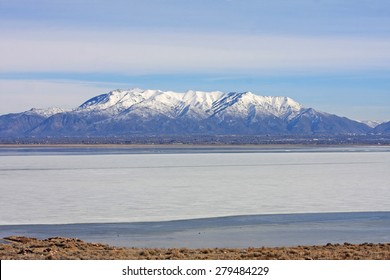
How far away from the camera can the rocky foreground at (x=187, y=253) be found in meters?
15.2

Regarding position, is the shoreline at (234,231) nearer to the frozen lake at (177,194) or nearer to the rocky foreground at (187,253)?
the frozen lake at (177,194)

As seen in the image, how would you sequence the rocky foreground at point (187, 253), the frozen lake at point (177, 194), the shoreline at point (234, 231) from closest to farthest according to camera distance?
the rocky foreground at point (187, 253), the shoreline at point (234, 231), the frozen lake at point (177, 194)

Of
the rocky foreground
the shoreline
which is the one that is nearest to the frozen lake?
the shoreline

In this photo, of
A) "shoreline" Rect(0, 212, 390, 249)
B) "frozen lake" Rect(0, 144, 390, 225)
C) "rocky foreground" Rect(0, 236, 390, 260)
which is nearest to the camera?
"rocky foreground" Rect(0, 236, 390, 260)

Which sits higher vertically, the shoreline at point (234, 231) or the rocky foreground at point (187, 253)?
the rocky foreground at point (187, 253)

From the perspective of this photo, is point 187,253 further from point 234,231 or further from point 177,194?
point 177,194

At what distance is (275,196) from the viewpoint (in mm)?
30266

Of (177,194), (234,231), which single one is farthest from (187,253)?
(177,194)

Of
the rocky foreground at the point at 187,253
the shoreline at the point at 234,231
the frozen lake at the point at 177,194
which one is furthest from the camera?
the frozen lake at the point at 177,194

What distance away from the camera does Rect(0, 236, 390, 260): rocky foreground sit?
1519 centimetres

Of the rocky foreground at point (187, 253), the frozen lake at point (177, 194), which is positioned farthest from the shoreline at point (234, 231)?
the rocky foreground at point (187, 253)

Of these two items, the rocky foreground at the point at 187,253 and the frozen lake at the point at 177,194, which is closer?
the rocky foreground at the point at 187,253

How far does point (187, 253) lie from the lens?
626 inches

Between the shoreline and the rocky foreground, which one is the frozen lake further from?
the rocky foreground
